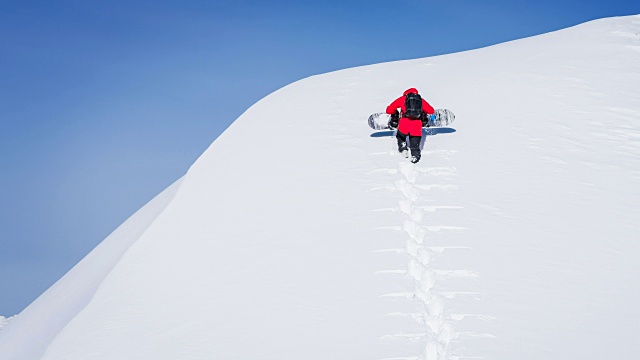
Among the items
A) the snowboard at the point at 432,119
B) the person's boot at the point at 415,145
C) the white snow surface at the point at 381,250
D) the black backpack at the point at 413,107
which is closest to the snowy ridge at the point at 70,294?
the white snow surface at the point at 381,250

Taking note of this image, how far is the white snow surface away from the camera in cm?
522

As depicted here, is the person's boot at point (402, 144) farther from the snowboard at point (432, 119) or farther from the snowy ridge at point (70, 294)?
the snowy ridge at point (70, 294)

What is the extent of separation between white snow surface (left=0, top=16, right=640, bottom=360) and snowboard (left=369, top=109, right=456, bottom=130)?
0.72ft

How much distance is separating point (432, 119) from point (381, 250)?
13.1ft

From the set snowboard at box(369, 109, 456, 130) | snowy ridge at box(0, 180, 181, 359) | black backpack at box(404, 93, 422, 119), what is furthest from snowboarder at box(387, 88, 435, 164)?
snowy ridge at box(0, 180, 181, 359)

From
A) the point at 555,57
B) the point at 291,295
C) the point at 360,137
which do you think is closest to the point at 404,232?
the point at 291,295

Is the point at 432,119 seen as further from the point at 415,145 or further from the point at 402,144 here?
the point at 415,145

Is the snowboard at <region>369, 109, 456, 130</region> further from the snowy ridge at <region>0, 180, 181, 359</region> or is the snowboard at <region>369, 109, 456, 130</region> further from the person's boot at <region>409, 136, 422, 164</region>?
the snowy ridge at <region>0, 180, 181, 359</region>

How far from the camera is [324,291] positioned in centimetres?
590

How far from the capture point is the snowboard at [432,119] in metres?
9.92

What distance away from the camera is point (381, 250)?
6508 millimetres

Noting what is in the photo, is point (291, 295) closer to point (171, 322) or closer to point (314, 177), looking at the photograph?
point (171, 322)

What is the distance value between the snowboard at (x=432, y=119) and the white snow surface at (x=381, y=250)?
22cm

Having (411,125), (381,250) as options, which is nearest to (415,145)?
(411,125)
